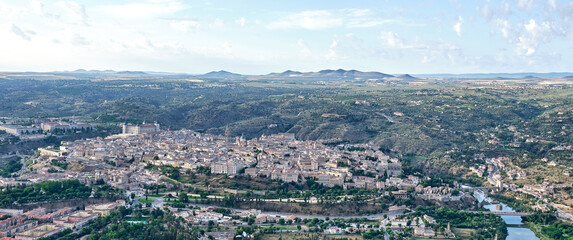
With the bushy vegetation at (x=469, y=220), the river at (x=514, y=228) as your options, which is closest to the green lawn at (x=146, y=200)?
the bushy vegetation at (x=469, y=220)

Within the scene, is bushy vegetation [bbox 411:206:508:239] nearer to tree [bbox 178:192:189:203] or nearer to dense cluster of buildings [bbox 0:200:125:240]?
tree [bbox 178:192:189:203]

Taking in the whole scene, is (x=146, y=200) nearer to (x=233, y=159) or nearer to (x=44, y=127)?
(x=233, y=159)

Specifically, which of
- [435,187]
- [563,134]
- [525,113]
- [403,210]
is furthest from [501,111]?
[403,210]

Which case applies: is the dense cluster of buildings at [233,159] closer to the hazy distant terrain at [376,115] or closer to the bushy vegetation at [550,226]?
the bushy vegetation at [550,226]

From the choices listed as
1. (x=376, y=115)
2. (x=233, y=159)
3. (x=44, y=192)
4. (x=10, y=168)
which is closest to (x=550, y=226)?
(x=233, y=159)

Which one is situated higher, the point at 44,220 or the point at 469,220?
the point at 44,220

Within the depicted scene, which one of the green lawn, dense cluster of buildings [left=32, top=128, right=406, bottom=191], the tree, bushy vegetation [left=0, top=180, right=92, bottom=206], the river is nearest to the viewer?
the river

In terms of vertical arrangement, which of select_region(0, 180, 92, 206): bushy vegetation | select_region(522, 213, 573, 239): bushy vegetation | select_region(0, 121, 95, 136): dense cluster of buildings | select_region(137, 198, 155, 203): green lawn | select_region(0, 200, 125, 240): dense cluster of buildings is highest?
select_region(0, 121, 95, 136): dense cluster of buildings

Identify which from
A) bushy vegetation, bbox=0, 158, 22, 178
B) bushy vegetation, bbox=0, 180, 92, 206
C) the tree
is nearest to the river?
the tree

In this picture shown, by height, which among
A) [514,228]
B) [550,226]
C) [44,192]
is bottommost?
[514,228]

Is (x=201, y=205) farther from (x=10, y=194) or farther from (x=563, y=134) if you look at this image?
(x=563, y=134)

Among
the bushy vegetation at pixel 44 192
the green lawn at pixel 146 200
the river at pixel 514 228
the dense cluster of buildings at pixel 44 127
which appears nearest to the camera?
the river at pixel 514 228
